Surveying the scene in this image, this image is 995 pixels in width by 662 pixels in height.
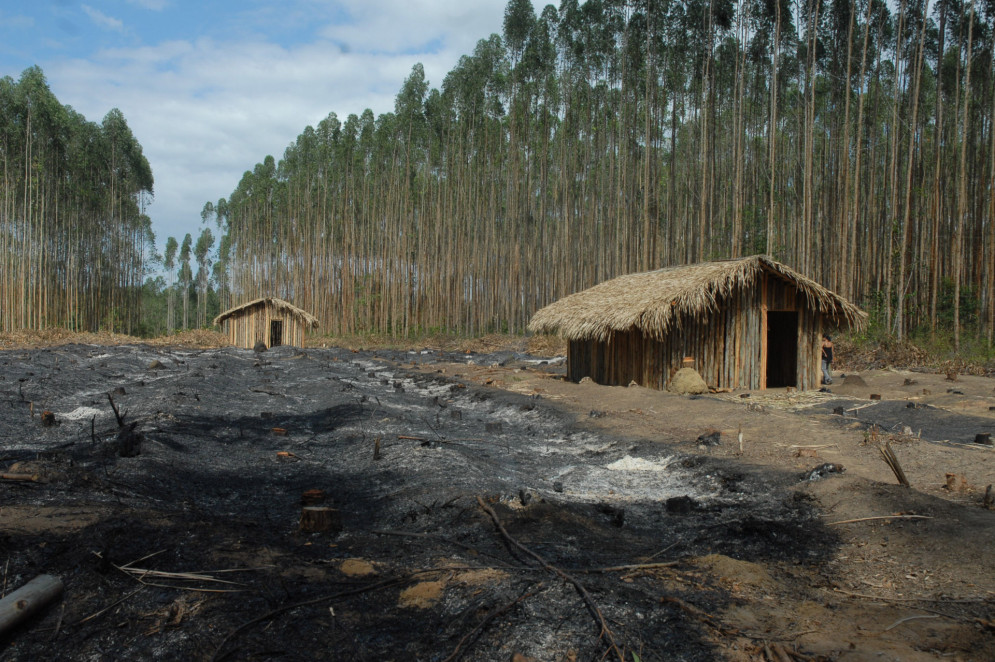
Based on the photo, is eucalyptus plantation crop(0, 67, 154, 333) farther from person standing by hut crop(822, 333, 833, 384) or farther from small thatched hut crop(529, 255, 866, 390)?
person standing by hut crop(822, 333, 833, 384)

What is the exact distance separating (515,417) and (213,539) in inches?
289

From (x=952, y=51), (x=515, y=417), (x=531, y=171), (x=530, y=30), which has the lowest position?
(x=515, y=417)

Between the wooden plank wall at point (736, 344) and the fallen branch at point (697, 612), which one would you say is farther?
the wooden plank wall at point (736, 344)

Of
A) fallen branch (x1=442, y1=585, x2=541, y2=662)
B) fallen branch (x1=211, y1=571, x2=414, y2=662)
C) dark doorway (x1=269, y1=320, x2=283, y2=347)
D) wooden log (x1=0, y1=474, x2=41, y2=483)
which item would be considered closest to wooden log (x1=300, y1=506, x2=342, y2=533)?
fallen branch (x1=211, y1=571, x2=414, y2=662)

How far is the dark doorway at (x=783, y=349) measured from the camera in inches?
578

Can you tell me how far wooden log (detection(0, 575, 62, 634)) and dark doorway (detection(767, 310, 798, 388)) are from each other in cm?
1395

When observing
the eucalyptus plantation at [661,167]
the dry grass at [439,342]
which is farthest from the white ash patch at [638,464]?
the dry grass at [439,342]

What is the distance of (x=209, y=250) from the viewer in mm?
76750

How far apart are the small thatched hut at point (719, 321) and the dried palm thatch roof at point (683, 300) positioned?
2cm

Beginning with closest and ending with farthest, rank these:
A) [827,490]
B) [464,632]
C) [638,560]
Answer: [464,632], [638,560], [827,490]

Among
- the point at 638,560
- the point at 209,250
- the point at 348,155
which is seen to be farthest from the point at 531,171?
the point at 209,250

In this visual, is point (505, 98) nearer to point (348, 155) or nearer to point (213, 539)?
point (348, 155)

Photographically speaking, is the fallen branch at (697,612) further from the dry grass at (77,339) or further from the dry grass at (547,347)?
the dry grass at (77,339)

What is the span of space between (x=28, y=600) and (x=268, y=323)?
1126 inches
